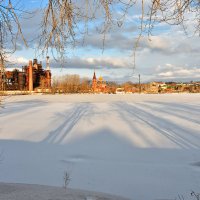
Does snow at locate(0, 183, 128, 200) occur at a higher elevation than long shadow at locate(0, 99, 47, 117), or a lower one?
higher

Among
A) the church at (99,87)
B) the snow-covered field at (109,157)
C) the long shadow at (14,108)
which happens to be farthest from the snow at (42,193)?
the church at (99,87)

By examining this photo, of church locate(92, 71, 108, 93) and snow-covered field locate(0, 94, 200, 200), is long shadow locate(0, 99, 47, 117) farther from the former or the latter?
church locate(92, 71, 108, 93)

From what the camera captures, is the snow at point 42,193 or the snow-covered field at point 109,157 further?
the snow-covered field at point 109,157

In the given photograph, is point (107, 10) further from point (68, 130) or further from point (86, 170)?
point (68, 130)

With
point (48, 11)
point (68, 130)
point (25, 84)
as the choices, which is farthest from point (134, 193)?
point (25, 84)

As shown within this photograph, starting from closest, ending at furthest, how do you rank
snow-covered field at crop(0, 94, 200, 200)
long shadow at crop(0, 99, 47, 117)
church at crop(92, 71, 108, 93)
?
snow-covered field at crop(0, 94, 200, 200)
long shadow at crop(0, 99, 47, 117)
church at crop(92, 71, 108, 93)

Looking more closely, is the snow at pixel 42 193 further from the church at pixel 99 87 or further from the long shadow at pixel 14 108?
the church at pixel 99 87

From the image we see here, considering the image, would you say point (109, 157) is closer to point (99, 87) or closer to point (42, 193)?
point (42, 193)

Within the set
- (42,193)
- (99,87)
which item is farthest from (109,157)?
(99,87)

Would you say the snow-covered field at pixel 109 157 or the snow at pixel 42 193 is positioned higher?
the snow at pixel 42 193

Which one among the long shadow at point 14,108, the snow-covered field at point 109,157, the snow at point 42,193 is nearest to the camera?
the snow at point 42,193

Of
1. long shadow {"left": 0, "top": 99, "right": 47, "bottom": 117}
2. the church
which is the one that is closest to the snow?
long shadow {"left": 0, "top": 99, "right": 47, "bottom": 117}

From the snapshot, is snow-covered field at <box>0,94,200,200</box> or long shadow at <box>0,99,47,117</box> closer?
snow-covered field at <box>0,94,200,200</box>

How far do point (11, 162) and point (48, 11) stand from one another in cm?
601
